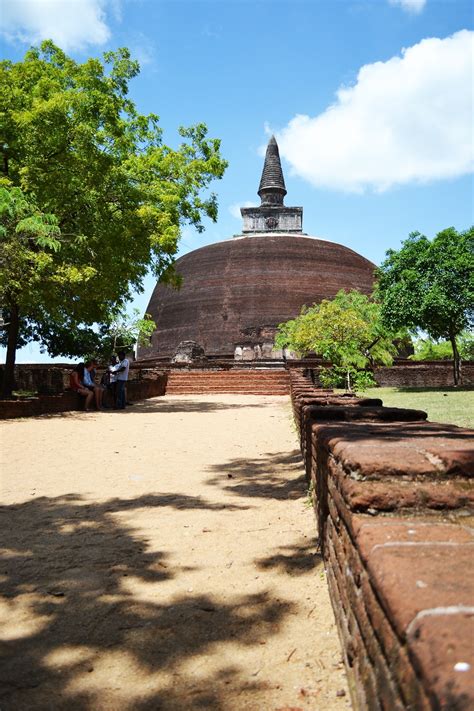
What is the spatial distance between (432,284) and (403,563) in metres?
19.3

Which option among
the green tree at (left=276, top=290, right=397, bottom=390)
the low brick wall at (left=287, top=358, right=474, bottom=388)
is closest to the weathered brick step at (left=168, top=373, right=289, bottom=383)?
the green tree at (left=276, top=290, right=397, bottom=390)

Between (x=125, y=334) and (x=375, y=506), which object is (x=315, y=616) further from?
(x=125, y=334)

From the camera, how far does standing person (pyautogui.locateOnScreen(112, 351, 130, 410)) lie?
13.1 meters

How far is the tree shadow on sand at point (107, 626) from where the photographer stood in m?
1.88

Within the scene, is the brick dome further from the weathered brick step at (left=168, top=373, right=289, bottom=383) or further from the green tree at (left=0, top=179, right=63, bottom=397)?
the green tree at (left=0, top=179, right=63, bottom=397)

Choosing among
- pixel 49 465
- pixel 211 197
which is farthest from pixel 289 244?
pixel 49 465

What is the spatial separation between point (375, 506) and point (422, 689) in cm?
82

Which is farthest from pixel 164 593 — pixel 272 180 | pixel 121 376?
pixel 272 180

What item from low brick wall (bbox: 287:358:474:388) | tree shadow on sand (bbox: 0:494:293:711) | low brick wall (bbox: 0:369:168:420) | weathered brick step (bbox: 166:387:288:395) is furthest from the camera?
low brick wall (bbox: 287:358:474:388)

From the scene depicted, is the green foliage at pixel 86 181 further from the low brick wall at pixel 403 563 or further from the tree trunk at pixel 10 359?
the low brick wall at pixel 403 563

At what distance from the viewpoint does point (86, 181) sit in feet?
41.2

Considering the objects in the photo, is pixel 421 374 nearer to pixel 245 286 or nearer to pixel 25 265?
pixel 245 286

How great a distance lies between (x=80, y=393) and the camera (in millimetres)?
12656

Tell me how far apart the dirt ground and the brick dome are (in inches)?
1260
